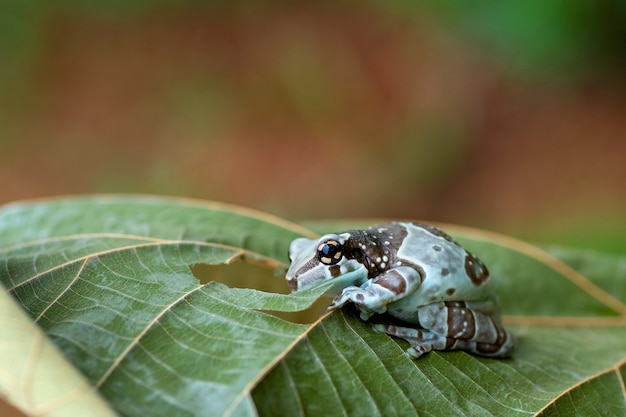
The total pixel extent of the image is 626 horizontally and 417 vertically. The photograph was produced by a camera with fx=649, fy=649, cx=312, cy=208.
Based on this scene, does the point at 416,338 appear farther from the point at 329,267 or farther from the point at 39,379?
the point at 39,379

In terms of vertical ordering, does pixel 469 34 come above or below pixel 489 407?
above

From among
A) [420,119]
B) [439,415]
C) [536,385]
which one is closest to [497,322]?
[536,385]

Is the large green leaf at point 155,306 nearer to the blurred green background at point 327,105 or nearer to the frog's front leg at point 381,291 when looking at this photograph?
the frog's front leg at point 381,291

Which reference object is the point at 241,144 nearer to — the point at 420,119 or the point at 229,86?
the point at 229,86

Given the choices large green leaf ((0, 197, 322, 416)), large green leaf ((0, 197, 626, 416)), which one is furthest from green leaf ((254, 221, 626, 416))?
large green leaf ((0, 197, 322, 416))

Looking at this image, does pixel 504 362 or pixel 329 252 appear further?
pixel 504 362

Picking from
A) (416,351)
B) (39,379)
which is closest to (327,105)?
(416,351)

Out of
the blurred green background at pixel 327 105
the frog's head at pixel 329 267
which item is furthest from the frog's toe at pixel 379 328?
the blurred green background at pixel 327 105
